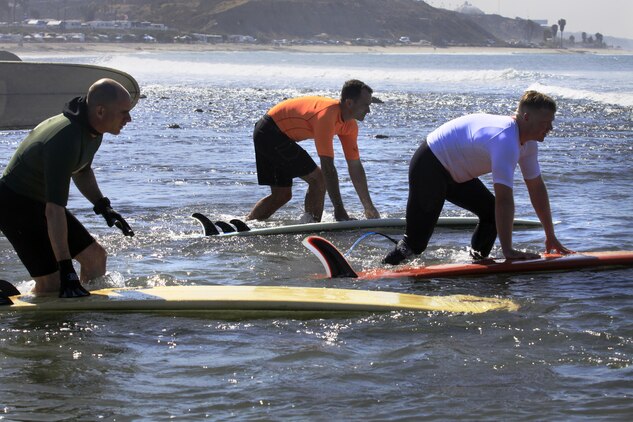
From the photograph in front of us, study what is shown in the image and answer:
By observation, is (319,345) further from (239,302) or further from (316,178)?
(316,178)

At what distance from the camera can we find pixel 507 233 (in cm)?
681

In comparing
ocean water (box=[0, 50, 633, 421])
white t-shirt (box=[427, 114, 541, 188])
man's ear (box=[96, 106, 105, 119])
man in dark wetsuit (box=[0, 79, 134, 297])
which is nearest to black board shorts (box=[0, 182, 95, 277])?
man in dark wetsuit (box=[0, 79, 134, 297])

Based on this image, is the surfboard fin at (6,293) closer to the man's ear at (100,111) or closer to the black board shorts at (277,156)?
the man's ear at (100,111)

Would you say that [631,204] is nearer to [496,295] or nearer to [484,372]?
[496,295]

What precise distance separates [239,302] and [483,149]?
190 centimetres

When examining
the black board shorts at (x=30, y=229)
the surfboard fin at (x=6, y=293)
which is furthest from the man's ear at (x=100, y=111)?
the surfboard fin at (x=6, y=293)

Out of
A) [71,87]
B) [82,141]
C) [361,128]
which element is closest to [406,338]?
[82,141]

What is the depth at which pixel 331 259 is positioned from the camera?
24.1ft

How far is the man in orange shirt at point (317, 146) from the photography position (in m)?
8.89

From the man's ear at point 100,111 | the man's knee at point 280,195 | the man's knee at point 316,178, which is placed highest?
the man's ear at point 100,111

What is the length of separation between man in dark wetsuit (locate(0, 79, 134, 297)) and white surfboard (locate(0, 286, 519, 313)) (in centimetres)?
15

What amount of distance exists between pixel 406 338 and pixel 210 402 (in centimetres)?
143

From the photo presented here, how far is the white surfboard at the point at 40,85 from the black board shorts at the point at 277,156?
332cm

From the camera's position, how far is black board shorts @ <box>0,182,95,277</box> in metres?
5.87
